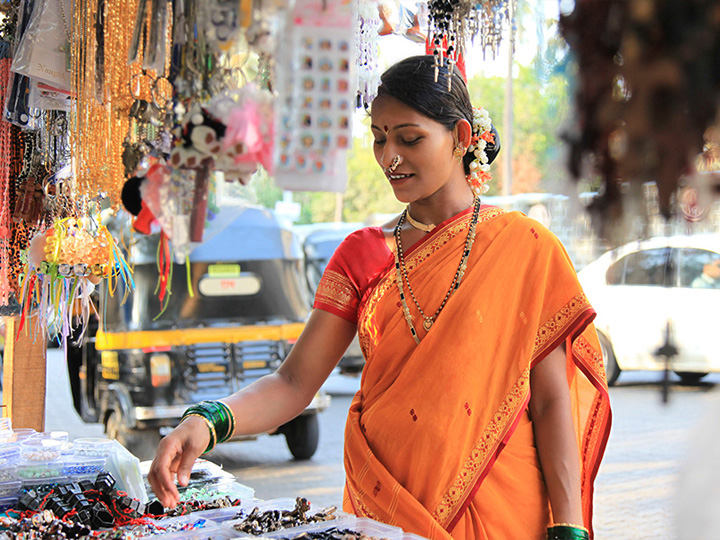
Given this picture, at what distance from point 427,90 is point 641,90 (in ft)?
3.27

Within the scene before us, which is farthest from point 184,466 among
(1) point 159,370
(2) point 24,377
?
(1) point 159,370

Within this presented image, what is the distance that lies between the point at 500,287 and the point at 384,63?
662 millimetres

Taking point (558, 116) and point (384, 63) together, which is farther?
point (384, 63)

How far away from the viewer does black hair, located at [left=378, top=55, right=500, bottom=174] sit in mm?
1787

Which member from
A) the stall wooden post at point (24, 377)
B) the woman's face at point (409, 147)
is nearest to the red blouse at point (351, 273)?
the woman's face at point (409, 147)

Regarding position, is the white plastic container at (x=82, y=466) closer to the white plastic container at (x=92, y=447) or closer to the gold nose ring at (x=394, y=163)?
the white plastic container at (x=92, y=447)

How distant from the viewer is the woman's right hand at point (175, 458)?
5.32 feet

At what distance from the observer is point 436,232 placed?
77.1 inches

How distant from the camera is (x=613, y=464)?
20.2ft

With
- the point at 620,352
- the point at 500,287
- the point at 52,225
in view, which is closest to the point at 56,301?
the point at 52,225

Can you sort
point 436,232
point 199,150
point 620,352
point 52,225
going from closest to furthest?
point 199,150
point 436,232
point 52,225
point 620,352

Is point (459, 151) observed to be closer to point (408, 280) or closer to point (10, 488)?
point (408, 280)

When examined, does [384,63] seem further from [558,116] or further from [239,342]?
[239,342]

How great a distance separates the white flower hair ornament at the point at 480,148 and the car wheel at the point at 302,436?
14.6 feet
